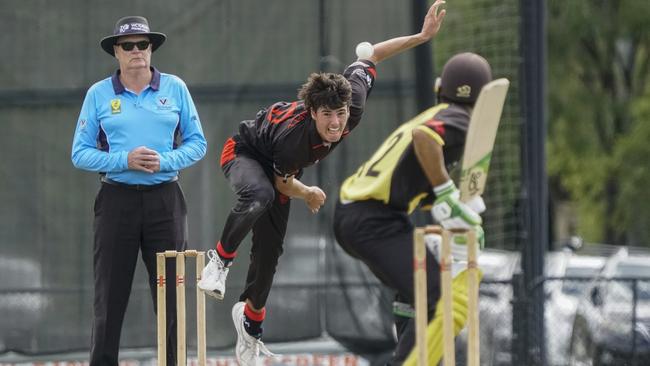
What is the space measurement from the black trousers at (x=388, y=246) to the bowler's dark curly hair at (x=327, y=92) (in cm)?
52

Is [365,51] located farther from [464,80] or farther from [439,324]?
[439,324]

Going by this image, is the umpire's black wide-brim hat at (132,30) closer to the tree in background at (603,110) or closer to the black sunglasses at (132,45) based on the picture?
the black sunglasses at (132,45)

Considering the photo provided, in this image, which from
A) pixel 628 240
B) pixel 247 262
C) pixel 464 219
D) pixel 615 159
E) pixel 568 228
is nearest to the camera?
pixel 464 219

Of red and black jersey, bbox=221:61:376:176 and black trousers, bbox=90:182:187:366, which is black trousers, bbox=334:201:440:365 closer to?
red and black jersey, bbox=221:61:376:176

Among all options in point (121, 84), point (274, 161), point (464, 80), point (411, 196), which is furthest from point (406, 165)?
point (121, 84)

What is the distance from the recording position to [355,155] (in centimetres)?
899

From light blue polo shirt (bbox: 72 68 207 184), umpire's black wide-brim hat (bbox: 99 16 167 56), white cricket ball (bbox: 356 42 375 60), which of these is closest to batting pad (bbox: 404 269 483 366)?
white cricket ball (bbox: 356 42 375 60)

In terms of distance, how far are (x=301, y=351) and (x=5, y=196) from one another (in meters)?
2.15

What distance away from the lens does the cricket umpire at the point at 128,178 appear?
6.39 m

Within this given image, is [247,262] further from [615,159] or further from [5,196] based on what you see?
[615,159]

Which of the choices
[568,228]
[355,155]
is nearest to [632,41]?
[568,228]

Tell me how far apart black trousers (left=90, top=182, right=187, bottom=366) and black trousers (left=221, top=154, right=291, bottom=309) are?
283mm

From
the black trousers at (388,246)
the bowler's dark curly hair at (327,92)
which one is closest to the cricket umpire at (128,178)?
the bowler's dark curly hair at (327,92)

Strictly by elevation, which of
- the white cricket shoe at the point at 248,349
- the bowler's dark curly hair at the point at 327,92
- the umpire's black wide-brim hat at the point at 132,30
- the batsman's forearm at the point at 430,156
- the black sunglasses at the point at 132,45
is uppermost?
the umpire's black wide-brim hat at the point at 132,30
